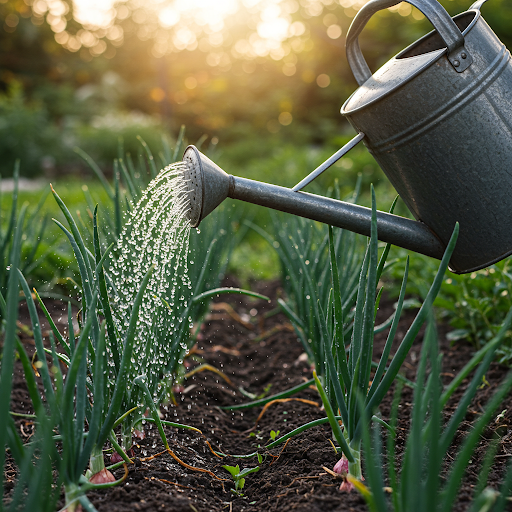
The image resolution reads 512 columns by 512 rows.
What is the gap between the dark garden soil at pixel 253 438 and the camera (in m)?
1.03

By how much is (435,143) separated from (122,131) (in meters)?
10.3

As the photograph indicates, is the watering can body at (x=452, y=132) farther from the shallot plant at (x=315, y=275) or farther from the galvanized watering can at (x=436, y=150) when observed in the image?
the shallot plant at (x=315, y=275)

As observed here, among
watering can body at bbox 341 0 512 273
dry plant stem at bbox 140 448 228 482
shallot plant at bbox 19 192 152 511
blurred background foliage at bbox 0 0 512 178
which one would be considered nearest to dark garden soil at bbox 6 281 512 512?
dry plant stem at bbox 140 448 228 482

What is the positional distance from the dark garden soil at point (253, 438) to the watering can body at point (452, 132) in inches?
20.7

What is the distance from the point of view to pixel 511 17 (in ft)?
24.1

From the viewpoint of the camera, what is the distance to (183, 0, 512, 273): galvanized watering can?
1104 mm

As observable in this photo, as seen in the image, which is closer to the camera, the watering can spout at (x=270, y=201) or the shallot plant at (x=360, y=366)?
the shallot plant at (x=360, y=366)

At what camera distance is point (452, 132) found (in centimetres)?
114

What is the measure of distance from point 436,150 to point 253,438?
3.27 ft

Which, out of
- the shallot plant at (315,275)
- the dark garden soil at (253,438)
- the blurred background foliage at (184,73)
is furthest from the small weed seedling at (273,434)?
the blurred background foliage at (184,73)

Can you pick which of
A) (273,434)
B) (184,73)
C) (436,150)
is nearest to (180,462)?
(273,434)

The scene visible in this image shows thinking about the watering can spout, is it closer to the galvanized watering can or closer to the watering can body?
the galvanized watering can

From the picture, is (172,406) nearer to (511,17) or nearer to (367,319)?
(367,319)

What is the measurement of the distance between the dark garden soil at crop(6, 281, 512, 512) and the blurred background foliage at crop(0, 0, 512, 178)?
182 inches
